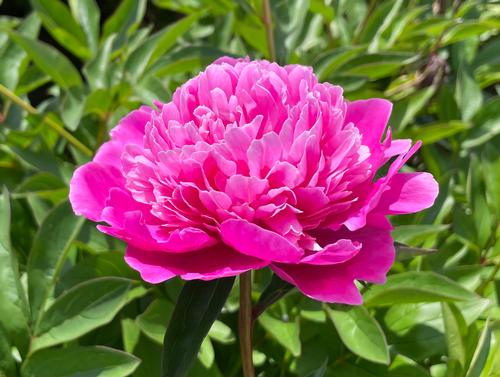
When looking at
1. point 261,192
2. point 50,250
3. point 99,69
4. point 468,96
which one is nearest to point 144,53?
point 99,69

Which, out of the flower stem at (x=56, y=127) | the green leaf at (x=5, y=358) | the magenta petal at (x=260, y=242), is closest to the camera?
the magenta petal at (x=260, y=242)

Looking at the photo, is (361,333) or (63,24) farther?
(63,24)

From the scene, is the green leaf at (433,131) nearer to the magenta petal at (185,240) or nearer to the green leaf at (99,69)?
the green leaf at (99,69)

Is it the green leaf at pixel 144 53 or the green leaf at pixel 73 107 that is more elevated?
the green leaf at pixel 144 53

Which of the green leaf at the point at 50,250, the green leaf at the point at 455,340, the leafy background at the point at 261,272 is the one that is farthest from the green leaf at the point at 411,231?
the green leaf at the point at 50,250

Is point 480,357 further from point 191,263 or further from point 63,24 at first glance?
point 63,24

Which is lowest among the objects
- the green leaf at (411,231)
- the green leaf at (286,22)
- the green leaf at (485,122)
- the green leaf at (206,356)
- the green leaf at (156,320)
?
the green leaf at (206,356)

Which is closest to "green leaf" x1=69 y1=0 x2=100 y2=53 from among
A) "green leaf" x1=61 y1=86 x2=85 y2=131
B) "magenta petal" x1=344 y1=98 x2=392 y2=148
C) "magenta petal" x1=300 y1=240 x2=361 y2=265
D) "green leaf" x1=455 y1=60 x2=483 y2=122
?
"green leaf" x1=61 y1=86 x2=85 y2=131
